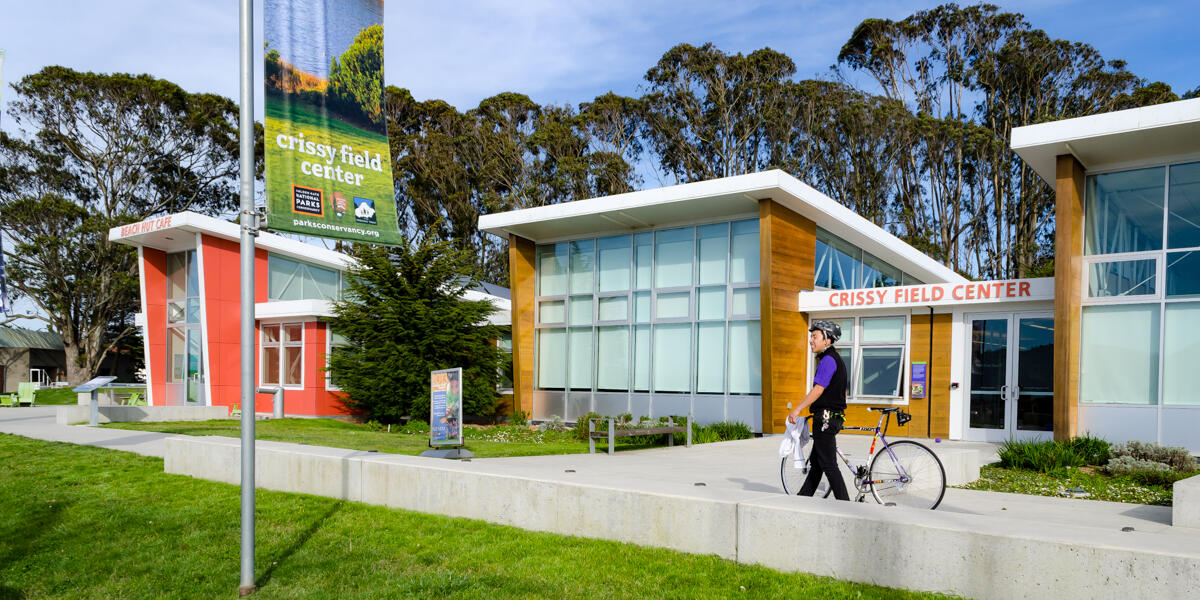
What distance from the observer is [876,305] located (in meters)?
17.6

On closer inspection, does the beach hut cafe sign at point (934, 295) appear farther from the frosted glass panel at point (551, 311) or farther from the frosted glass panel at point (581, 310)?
the frosted glass panel at point (551, 311)

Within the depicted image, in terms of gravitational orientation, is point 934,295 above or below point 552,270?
below

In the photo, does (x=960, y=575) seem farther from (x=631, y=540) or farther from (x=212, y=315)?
(x=212, y=315)

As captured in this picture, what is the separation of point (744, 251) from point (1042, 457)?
844cm

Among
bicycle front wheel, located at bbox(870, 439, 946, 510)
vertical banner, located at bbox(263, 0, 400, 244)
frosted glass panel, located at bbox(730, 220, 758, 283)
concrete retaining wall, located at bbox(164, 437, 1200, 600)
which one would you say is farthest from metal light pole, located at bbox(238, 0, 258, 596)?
frosted glass panel, located at bbox(730, 220, 758, 283)

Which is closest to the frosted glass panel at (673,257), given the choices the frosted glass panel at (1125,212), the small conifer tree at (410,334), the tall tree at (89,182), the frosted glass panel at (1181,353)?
the small conifer tree at (410,334)

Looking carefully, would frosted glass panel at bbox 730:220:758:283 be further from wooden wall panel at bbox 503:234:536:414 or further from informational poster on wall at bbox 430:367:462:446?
informational poster on wall at bbox 430:367:462:446

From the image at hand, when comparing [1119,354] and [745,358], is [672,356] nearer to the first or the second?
[745,358]

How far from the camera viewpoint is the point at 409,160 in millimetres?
43031

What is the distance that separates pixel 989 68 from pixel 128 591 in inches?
1433

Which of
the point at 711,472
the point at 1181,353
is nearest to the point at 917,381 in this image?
the point at 1181,353

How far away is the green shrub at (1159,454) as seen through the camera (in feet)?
35.3

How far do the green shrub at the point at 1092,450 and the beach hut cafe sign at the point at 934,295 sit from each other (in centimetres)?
410

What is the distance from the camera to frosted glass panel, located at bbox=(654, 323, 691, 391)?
766 inches
